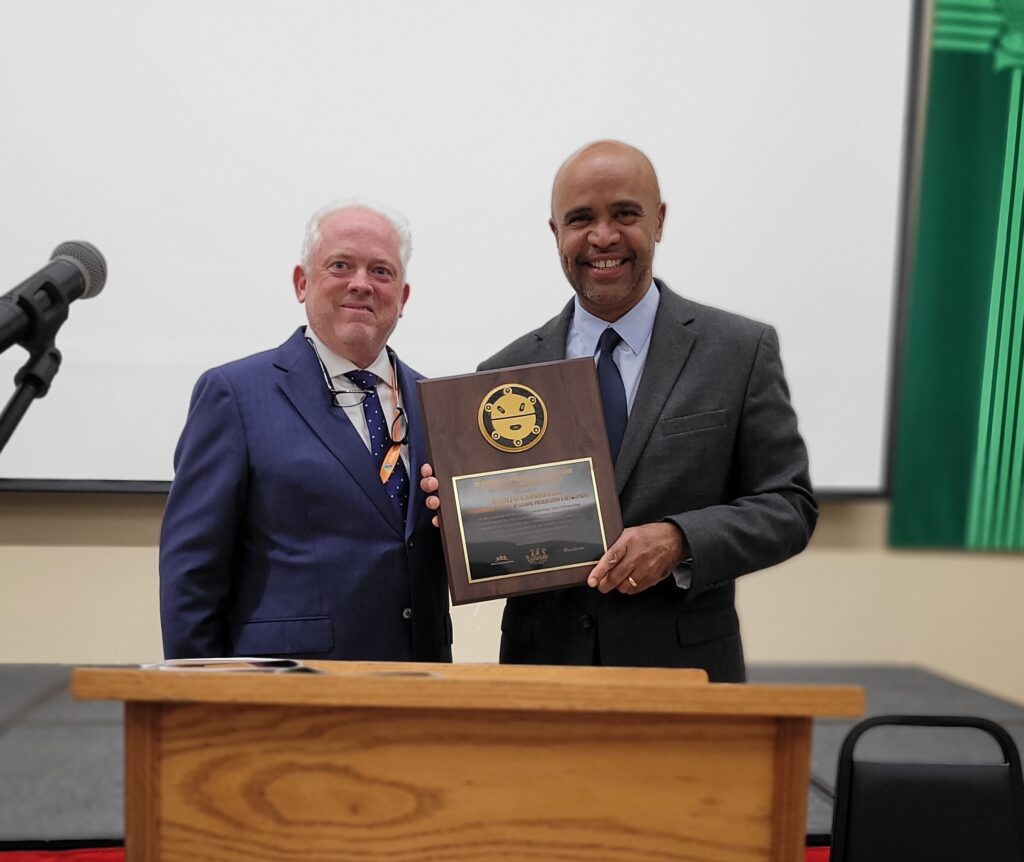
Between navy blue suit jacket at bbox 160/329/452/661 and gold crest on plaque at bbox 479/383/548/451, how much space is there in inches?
8.5

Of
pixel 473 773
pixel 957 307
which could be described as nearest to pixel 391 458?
pixel 473 773

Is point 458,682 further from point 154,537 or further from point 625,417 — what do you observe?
point 154,537

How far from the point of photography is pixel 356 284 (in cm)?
184

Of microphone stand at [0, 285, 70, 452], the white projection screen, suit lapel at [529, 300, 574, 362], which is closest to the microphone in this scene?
microphone stand at [0, 285, 70, 452]

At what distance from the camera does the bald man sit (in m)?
1.83

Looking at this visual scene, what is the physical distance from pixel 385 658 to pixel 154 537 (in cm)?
61

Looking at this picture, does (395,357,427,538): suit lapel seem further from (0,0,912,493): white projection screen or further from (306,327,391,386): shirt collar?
(0,0,912,493): white projection screen

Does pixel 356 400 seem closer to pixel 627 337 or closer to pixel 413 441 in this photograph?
pixel 413 441

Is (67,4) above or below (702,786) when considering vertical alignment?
above

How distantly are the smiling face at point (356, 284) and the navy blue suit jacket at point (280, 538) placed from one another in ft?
0.42

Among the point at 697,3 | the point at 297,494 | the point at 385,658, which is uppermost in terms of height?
the point at 697,3

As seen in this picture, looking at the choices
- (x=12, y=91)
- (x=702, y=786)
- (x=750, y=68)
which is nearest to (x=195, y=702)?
(x=702, y=786)

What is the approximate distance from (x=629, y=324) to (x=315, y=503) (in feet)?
2.05

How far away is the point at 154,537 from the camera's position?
2.17 meters
